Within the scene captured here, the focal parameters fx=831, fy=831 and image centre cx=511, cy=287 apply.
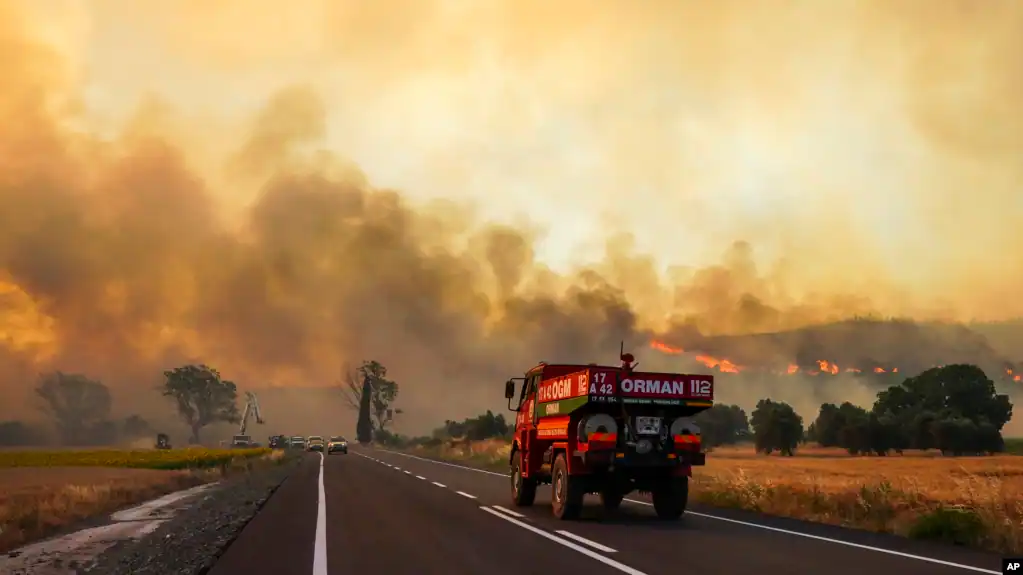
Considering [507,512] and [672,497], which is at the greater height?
[672,497]

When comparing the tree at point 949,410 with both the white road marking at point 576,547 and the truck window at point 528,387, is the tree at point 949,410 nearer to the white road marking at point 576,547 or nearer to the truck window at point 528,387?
the truck window at point 528,387

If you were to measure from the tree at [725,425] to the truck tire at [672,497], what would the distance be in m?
124

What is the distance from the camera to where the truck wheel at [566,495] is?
17.0 meters

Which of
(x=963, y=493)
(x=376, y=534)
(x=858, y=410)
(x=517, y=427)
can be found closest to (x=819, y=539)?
(x=963, y=493)

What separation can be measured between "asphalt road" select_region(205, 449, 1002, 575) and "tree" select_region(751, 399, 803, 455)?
90.6m

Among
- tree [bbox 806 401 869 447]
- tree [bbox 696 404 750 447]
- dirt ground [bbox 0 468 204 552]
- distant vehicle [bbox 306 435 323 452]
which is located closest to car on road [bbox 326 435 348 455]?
distant vehicle [bbox 306 435 323 452]

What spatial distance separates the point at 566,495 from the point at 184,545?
291 inches

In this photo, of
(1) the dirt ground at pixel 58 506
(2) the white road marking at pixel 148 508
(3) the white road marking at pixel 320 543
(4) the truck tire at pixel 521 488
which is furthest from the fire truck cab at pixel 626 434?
(1) the dirt ground at pixel 58 506

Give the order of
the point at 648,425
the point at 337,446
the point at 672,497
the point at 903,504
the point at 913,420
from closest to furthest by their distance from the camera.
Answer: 1. the point at 903,504
2. the point at 648,425
3. the point at 672,497
4. the point at 337,446
5. the point at 913,420

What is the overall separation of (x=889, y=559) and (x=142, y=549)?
1123 cm

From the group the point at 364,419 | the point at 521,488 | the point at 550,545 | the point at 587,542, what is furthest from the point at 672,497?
the point at 364,419

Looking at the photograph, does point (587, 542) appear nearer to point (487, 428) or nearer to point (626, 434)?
point (626, 434)

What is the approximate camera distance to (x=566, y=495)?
17.1 m

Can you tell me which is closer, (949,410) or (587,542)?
(587,542)
